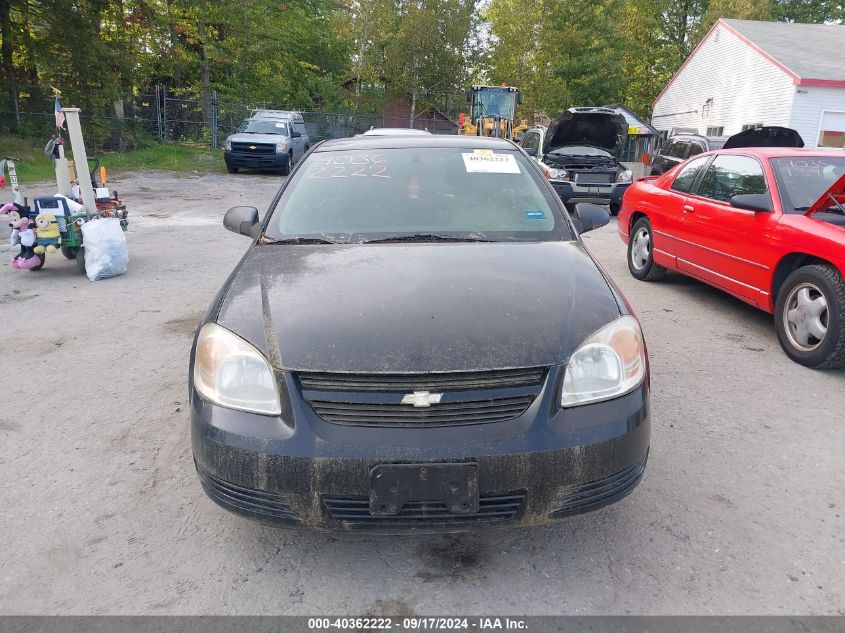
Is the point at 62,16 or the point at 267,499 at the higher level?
the point at 62,16

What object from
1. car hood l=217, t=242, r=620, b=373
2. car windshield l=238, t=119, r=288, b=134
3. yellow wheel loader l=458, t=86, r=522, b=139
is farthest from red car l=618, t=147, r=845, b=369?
yellow wheel loader l=458, t=86, r=522, b=139

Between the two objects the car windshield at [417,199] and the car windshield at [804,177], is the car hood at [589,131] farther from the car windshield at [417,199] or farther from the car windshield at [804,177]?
the car windshield at [417,199]

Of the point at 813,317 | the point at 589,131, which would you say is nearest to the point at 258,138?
the point at 589,131

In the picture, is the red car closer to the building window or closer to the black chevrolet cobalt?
the black chevrolet cobalt

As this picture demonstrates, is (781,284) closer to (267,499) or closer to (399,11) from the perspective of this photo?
(267,499)

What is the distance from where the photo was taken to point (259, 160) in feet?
66.3

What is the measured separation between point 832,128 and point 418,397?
82.6 ft

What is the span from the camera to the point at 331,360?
7.55 ft

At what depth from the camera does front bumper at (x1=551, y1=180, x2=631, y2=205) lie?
12906mm

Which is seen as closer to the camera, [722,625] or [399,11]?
[722,625]

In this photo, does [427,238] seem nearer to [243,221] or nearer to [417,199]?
[417,199]

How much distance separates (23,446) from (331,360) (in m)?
2.21

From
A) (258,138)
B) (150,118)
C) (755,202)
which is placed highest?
(150,118)

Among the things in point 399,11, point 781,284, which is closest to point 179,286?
point 781,284
